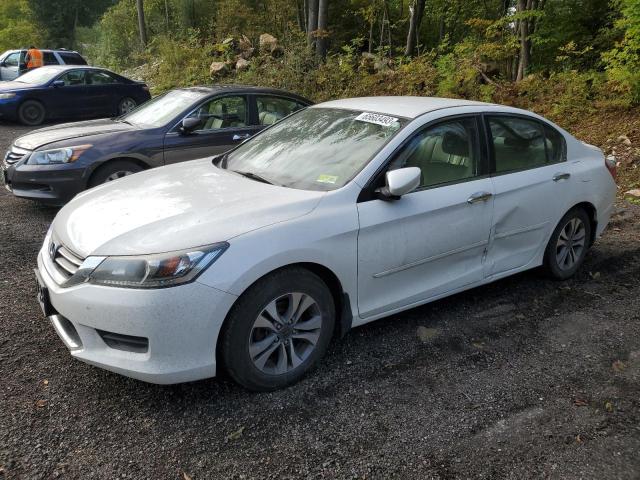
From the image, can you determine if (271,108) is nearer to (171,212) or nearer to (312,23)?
(171,212)

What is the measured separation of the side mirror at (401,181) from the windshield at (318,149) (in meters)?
0.25

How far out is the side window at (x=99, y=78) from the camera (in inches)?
539

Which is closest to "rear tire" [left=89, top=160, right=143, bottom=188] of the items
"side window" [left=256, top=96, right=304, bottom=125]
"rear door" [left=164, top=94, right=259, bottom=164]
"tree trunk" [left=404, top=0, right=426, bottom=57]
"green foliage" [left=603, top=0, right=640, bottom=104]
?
"rear door" [left=164, top=94, right=259, bottom=164]

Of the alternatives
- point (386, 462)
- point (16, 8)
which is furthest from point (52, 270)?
point (16, 8)

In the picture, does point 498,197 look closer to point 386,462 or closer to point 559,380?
point 559,380

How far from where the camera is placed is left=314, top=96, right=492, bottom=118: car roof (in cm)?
393

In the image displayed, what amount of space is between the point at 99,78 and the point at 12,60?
670 cm

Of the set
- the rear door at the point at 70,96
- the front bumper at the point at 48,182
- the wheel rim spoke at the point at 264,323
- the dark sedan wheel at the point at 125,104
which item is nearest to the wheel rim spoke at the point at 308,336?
the wheel rim spoke at the point at 264,323

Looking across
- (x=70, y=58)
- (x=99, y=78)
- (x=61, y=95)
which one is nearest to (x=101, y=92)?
(x=99, y=78)

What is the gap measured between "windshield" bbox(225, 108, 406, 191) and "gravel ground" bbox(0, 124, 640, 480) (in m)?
1.14

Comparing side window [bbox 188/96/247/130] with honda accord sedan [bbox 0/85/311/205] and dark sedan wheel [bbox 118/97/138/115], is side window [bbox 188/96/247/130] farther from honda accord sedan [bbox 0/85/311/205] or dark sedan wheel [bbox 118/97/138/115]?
dark sedan wheel [bbox 118/97/138/115]

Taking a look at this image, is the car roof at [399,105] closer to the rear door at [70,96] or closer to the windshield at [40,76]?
the rear door at [70,96]

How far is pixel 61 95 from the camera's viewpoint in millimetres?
13250

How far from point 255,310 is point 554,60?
39.8 feet
